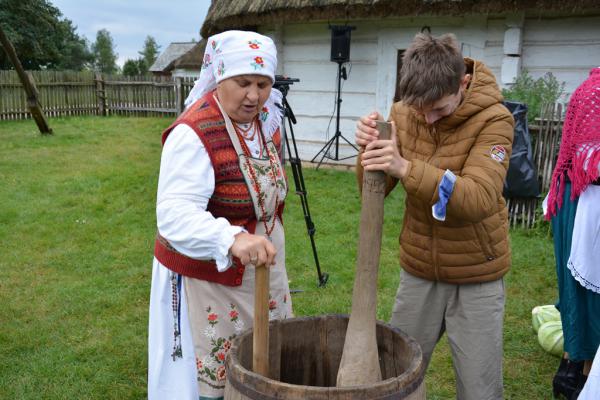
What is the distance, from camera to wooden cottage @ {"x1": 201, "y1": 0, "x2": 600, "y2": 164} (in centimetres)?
642

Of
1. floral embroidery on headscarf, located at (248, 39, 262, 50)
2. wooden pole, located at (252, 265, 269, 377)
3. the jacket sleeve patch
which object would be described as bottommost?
wooden pole, located at (252, 265, 269, 377)

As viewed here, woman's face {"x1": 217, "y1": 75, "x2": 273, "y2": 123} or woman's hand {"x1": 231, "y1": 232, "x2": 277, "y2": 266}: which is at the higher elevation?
woman's face {"x1": 217, "y1": 75, "x2": 273, "y2": 123}

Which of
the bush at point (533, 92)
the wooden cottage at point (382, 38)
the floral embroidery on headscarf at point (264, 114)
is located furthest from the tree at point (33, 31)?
the floral embroidery on headscarf at point (264, 114)

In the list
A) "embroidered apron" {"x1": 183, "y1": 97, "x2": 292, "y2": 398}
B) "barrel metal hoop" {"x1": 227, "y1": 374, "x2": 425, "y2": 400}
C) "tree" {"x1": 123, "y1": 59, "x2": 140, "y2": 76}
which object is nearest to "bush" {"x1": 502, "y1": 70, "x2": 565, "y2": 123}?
"embroidered apron" {"x1": 183, "y1": 97, "x2": 292, "y2": 398}

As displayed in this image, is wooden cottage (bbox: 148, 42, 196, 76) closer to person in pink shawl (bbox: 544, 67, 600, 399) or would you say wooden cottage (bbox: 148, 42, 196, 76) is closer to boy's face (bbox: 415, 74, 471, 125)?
person in pink shawl (bbox: 544, 67, 600, 399)

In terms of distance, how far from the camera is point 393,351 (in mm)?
1808

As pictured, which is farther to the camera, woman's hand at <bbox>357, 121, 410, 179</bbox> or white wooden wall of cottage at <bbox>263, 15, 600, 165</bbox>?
white wooden wall of cottage at <bbox>263, 15, 600, 165</bbox>

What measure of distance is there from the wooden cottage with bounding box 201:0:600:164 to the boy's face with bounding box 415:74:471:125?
4.85 meters

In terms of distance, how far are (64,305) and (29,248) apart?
146 cm

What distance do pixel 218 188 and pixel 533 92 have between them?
16.4 ft

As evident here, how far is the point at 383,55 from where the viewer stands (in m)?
7.71

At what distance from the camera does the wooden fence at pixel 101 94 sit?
15.7 metres

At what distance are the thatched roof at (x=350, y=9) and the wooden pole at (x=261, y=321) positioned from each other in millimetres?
5621

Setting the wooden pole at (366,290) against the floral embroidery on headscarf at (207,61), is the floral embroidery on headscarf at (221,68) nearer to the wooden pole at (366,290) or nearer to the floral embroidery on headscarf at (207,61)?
the floral embroidery on headscarf at (207,61)
